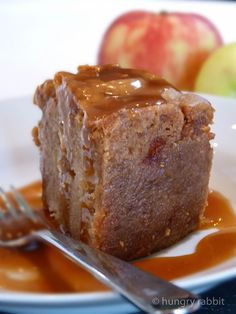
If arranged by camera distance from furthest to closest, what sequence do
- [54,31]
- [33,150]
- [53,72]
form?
[54,31] < [53,72] < [33,150]

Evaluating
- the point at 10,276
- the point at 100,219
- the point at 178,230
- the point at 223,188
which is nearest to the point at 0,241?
the point at 10,276

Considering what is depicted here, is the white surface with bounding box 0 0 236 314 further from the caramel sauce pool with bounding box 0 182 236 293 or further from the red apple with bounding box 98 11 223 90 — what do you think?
the red apple with bounding box 98 11 223 90

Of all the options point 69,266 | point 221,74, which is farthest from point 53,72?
point 69,266

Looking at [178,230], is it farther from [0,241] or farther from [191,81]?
[191,81]

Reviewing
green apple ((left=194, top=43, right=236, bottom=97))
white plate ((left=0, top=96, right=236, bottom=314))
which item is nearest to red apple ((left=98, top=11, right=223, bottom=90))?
green apple ((left=194, top=43, right=236, bottom=97))

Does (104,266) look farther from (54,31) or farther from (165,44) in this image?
(54,31)

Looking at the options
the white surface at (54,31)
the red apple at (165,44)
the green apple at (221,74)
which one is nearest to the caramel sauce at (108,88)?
the green apple at (221,74)
